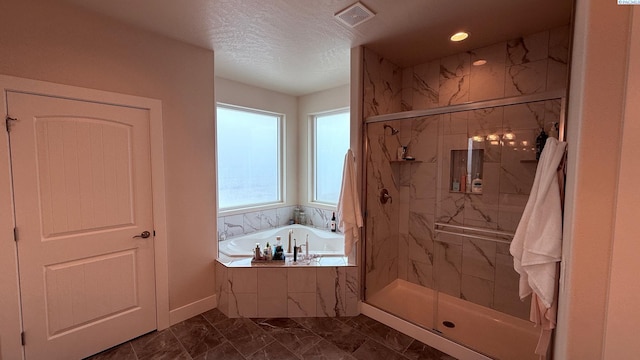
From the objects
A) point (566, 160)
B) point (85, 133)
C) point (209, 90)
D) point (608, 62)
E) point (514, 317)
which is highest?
point (209, 90)

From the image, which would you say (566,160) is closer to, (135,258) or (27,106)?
(135,258)

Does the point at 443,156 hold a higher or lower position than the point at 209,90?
lower

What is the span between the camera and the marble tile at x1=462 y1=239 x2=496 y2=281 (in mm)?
2588

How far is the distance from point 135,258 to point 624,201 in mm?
3049

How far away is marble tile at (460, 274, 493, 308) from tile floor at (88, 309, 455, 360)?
2.88 ft

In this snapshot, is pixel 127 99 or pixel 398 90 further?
pixel 398 90

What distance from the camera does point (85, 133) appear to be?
1961 mm

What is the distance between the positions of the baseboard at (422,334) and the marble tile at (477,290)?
0.81 meters

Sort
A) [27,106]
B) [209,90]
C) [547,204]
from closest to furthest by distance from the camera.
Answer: [547,204]
[27,106]
[209,90]

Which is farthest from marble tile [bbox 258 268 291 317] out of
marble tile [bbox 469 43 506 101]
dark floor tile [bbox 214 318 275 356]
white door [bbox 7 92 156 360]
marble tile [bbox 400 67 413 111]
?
marble tile [bbox 469 43 506 101]

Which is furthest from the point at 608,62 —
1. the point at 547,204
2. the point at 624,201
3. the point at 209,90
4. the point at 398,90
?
the point at 209,90

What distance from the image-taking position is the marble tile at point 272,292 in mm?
2586

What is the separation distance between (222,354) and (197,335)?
385mm

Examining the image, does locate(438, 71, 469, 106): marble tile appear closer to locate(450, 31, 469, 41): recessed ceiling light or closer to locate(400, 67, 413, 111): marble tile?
locate(400, 67, 413, 111): marble tile
